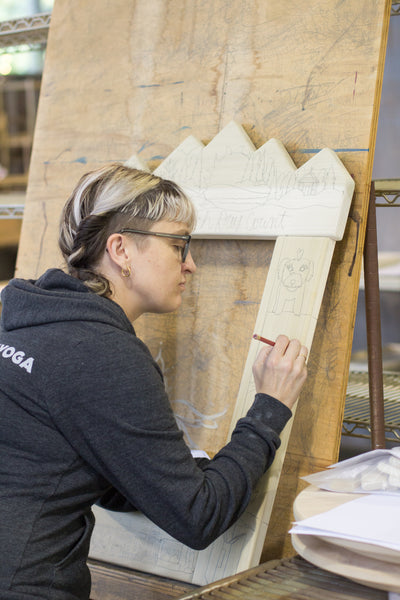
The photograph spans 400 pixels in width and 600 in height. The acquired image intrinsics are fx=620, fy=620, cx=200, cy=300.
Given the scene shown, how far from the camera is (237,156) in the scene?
1.45m

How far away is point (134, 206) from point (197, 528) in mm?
611

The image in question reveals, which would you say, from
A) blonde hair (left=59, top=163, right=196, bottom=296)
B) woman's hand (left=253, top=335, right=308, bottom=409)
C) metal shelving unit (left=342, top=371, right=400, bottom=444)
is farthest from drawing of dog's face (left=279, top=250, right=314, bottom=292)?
metal shelving unit (left=342, top=371, right=400, bottom=444)

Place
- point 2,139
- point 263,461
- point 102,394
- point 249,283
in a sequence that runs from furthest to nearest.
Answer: point 2,139 → point 249,283 → point 263,461 → point 102,394

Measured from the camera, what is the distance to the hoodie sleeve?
3.37 feet

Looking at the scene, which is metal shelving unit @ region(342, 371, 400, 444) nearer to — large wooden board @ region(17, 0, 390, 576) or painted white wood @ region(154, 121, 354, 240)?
large wooden board @ region(17, 0, 390, 576)

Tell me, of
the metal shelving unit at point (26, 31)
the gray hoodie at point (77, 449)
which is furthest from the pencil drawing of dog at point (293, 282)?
the metal shelving unit at point (26, 31)

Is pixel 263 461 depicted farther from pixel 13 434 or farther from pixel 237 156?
pixel 237 156

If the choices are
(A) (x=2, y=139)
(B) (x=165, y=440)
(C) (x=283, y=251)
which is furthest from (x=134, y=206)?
(A) (x=2, y=139)

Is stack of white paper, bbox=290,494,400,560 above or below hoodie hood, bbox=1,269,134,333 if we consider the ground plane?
below

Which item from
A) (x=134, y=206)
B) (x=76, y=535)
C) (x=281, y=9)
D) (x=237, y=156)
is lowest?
(x=76, y=535)

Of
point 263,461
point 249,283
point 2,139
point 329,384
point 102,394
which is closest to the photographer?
point 102,394

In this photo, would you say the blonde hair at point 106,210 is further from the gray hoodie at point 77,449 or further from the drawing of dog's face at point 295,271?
the drawing of dog's face at point 295,271

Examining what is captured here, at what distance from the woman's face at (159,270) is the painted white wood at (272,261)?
0.61ft

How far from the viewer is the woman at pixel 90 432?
1034 mm
